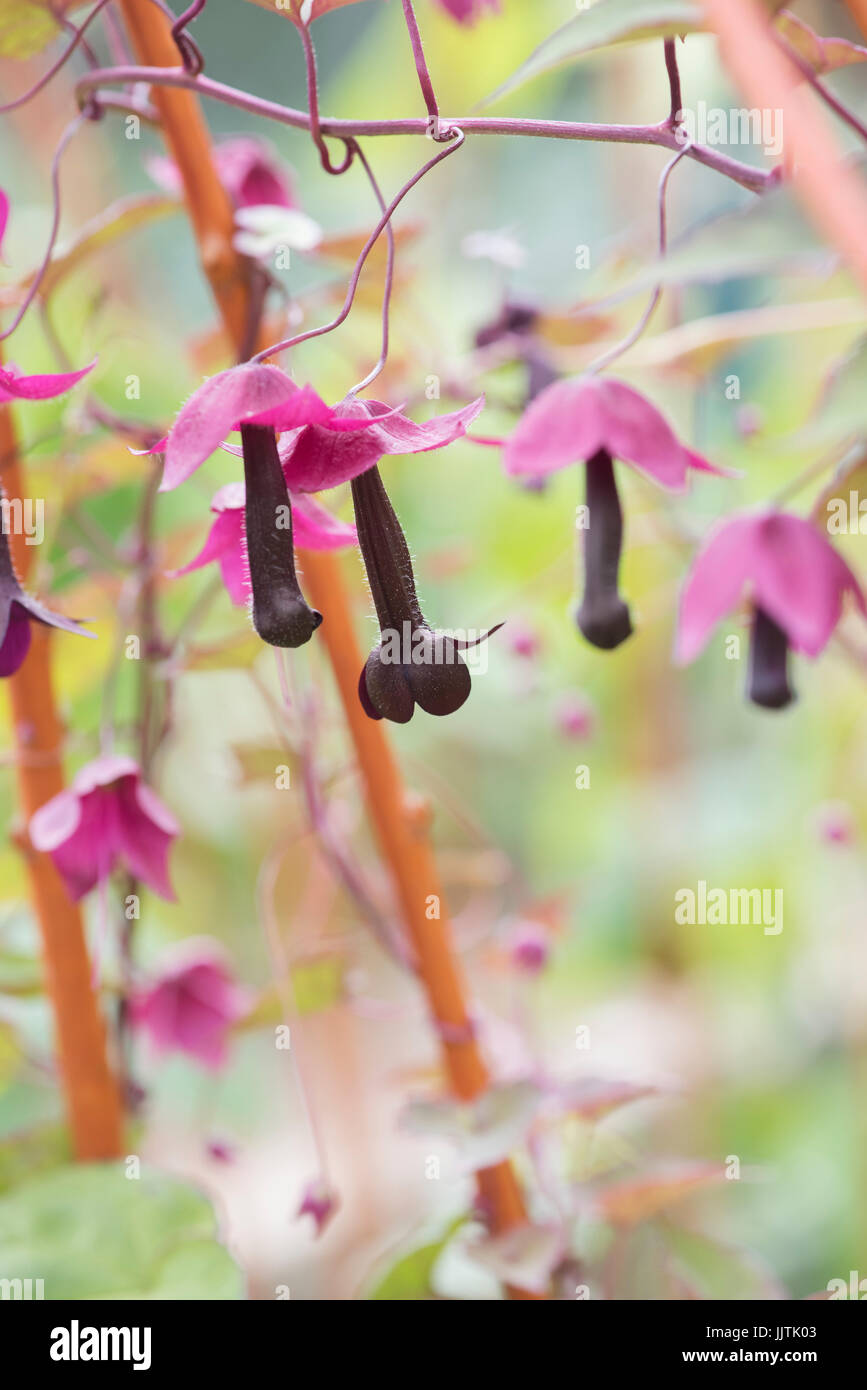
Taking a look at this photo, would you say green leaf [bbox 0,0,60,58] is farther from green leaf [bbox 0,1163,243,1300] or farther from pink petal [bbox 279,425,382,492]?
green leaf [bbox 0,1163,243,1300]

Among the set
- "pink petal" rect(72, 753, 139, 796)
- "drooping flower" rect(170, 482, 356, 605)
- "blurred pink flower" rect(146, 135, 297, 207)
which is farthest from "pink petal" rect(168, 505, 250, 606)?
"blurred pink flower" rect(146, 135, 297, 207)

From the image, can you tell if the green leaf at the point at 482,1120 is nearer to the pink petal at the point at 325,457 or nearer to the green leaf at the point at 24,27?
the pink petal at the point at 325,457

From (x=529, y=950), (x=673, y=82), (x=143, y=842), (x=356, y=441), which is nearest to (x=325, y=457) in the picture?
(x=356, y=441)

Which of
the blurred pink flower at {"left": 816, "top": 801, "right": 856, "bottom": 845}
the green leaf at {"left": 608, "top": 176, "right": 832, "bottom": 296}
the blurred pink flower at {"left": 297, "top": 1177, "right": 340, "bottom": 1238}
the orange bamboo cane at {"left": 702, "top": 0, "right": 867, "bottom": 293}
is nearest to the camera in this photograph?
the orange bamboo cane at {"left": 702, "top": 0, "right": 867, "bottom": 293}

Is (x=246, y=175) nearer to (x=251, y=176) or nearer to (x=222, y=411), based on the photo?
(x=251, y=176)

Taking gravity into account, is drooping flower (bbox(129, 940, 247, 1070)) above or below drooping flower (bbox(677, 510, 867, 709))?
below
